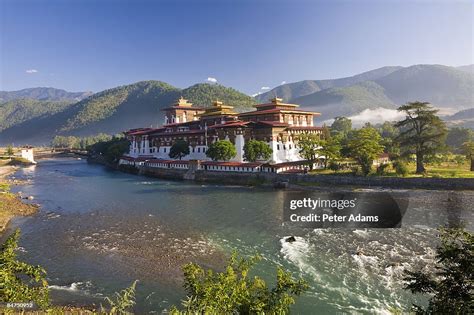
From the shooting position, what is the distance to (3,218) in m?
38.4

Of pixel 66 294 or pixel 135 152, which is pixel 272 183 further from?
pixel 135 152

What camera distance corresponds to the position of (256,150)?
65.4 meters

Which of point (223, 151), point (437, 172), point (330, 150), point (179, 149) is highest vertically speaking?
point (179, 149)

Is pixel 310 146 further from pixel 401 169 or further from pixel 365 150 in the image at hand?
pixel 401 169

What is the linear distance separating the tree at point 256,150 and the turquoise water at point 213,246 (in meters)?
15.9

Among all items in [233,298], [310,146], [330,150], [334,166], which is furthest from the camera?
[310,146]

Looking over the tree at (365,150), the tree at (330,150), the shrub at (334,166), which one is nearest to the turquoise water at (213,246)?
the tree at (365,150)

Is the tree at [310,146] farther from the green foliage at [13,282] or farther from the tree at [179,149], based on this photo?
the green foliage at [13,282]

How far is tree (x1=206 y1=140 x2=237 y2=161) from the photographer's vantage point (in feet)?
224

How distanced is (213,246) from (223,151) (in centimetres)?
4016

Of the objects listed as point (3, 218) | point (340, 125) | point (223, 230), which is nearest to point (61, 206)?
point (3, 218)

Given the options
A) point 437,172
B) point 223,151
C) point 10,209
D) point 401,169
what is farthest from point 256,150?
point 10,209

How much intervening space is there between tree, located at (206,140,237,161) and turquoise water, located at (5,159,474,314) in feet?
61.8

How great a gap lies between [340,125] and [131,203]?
336 feet
